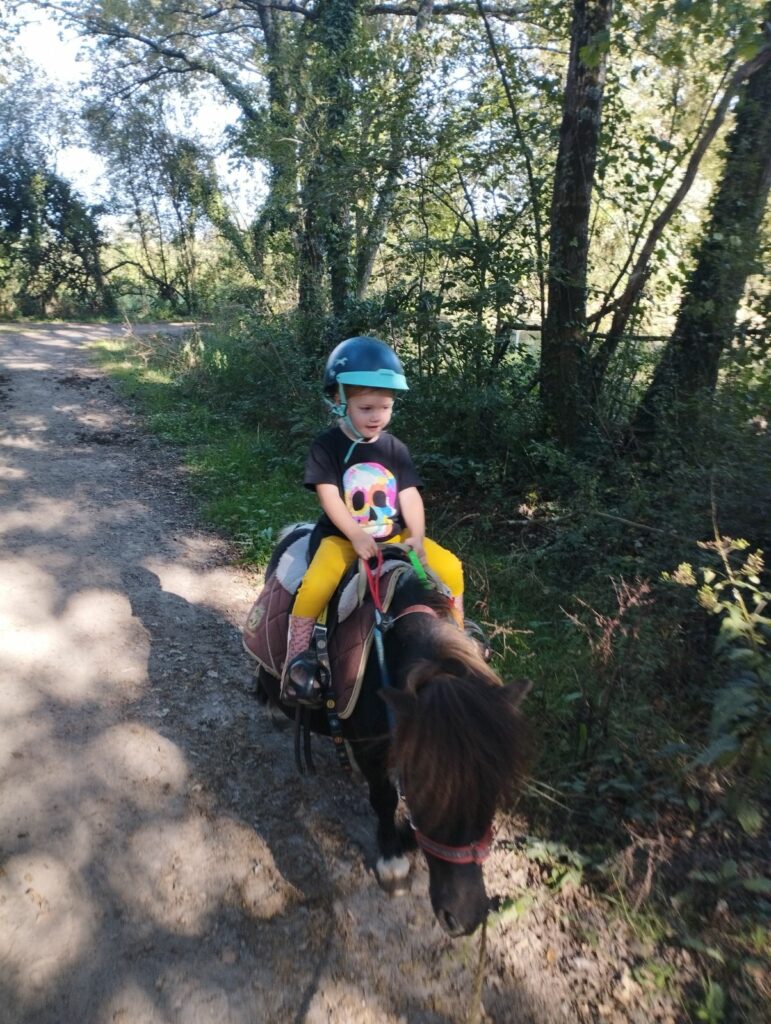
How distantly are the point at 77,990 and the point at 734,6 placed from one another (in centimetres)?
547

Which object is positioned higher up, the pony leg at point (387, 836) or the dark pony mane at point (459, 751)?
the dark pony mane at point (459, 751)

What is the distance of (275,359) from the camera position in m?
9.59

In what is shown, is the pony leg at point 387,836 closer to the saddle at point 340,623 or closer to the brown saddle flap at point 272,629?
the saddle at point 340,623

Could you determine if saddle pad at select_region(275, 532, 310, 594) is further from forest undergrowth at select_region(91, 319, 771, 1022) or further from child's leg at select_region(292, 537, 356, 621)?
forest undergrowth at select_region(91, 319, 771, 1022)

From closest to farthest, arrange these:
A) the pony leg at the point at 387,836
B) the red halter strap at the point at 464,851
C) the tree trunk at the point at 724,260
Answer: the red halter strap at the point at 464,851, the pony leg at the point at 387,836, the tree trunk at the point at 724,260

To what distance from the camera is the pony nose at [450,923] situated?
1.95m

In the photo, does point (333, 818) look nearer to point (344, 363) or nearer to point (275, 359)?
point (344, 363)

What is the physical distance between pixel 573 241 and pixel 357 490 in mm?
3950

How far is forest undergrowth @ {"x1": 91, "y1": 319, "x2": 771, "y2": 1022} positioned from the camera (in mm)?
2488

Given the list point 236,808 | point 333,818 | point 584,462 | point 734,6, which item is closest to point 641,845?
point 333,818

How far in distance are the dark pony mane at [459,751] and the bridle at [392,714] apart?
6 cm

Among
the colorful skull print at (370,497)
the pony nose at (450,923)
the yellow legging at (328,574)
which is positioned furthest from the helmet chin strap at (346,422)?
the pony nose at (450,923)

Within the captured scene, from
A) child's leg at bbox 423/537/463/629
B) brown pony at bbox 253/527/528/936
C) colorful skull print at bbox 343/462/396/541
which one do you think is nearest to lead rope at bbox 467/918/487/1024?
brown pony at bbox 253/527/528/936

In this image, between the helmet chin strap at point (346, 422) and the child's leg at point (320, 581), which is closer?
the child's leg at point (320, 581)
